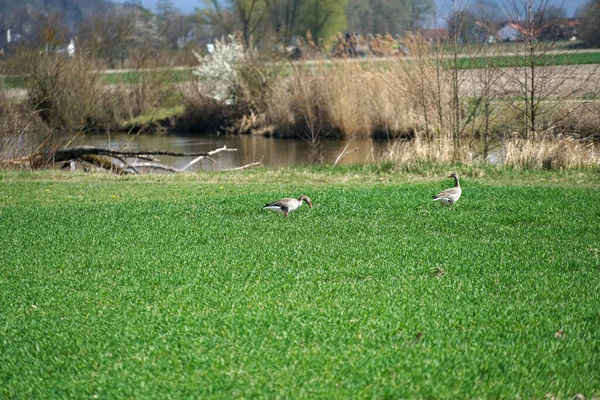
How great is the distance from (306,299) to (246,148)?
24.7 m

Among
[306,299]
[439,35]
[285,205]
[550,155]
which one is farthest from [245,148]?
[306,299]

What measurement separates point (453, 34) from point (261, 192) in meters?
8.01

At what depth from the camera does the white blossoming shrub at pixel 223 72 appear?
40312 millimetres

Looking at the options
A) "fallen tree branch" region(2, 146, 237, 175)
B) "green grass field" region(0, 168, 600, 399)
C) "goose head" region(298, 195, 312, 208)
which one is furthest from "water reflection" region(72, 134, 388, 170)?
"green grass field" region(0, 168, 600, 399)

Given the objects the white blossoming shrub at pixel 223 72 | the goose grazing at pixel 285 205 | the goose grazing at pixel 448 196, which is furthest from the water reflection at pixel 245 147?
the goose grazing at pixel 285 205

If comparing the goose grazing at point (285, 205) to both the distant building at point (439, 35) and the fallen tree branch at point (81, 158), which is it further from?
the distant building at point (439, 35)

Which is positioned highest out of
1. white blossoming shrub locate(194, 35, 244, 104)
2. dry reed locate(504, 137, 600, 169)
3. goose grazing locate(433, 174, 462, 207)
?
white blossoming shrub locate(194, 35, 244, 104)

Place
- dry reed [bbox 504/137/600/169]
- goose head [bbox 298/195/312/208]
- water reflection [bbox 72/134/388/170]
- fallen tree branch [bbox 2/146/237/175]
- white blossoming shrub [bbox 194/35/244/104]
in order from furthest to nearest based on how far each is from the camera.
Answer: white blossoming shrub [bbox 194/35/244/104] → water reflection [bbox 72/134/388/170] → fallen tree branch [bbox 2/146/237/175] → dry reed [bbox 504/137/600/169] → goose head [bbox 298/195/312/208]

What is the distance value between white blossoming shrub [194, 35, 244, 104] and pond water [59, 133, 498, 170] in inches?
127

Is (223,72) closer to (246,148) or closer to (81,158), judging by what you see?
(246,148)

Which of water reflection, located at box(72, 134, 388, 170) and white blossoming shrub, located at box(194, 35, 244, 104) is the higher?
white blossoming shrub, located at box(194, 35, 244, 104)

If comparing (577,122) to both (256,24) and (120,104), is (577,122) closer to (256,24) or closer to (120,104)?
(120,104)

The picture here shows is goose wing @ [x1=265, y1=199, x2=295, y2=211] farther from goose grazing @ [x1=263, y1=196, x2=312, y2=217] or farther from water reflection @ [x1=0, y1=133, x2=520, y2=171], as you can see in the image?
water reflection @ [x1=0, y1=133, x2=520, y2=171]

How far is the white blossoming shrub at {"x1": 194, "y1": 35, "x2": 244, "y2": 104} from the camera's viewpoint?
4031 cm
